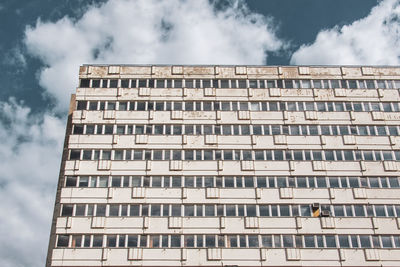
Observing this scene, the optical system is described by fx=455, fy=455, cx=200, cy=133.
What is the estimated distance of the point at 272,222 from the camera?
42.3 meters

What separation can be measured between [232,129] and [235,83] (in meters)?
6.10

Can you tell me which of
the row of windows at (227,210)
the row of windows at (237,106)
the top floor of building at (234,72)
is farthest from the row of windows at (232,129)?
the row of windows at (227,210)

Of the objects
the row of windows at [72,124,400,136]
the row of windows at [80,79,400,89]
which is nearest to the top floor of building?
the row of windows at [80,79,400,89]

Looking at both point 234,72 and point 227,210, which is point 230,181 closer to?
point 227,210

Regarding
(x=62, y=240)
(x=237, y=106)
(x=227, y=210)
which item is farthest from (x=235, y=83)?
(x=62, y=240)

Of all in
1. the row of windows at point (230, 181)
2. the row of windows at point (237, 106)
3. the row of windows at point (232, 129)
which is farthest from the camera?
the row of windows at point (237, 106)

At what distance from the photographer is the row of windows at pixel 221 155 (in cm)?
4597

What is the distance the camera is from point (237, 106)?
49625 millimetres

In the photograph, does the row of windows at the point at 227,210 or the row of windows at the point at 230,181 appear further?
the row of windows at the point at 230,181

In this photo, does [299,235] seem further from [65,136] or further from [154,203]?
[65,136]

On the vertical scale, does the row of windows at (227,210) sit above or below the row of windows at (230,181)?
below

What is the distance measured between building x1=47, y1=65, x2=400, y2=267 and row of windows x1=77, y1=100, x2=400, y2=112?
0.43ft

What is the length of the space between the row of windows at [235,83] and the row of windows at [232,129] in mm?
5270

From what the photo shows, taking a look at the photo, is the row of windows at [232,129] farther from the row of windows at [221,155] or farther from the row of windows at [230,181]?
the row of windows at [230,181]
